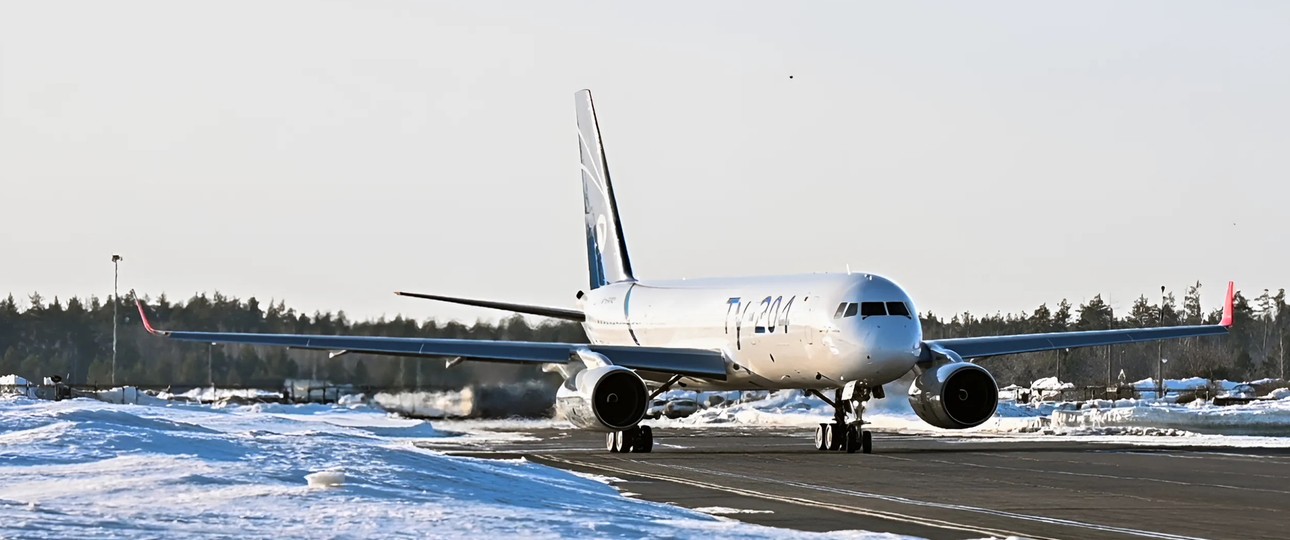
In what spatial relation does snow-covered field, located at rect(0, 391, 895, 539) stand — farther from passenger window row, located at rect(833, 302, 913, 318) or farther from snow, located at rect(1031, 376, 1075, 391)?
snow, located at rect(1031, 376, 1075, 391)

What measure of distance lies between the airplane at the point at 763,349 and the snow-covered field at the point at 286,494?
8.84 metres

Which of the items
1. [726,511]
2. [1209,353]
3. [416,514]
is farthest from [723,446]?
[1209,353]

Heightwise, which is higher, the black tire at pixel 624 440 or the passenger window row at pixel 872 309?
the passenger window row at pixel 872 309

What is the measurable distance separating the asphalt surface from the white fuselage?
1.49 meters

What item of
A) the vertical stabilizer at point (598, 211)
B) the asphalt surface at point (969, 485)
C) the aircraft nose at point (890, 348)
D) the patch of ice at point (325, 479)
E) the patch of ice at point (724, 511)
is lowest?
the asphalt surface at point (969, 485)

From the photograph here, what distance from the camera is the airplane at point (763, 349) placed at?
32.6 m

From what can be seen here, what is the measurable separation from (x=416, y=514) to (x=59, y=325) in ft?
229

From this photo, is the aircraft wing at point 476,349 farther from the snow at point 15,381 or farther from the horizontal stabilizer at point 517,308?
the snow at point 15,381

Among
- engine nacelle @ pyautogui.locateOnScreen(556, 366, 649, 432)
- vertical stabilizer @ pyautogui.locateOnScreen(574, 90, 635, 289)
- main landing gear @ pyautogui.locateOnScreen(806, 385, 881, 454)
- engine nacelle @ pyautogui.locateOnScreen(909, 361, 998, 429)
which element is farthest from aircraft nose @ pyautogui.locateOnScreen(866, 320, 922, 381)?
vertical stabilizer @ pyautogui.locateOnScreen(574, 90, 635, 289)

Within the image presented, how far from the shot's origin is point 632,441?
112 feet

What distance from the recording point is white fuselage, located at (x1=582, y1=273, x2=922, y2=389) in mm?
32219

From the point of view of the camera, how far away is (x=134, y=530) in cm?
1262

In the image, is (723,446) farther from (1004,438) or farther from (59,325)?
(59,325)

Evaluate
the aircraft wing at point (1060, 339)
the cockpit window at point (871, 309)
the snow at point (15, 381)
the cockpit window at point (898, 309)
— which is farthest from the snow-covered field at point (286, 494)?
the snow at point (15, 381)
